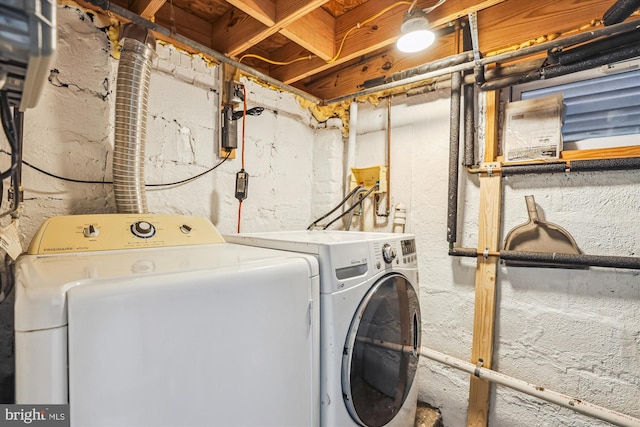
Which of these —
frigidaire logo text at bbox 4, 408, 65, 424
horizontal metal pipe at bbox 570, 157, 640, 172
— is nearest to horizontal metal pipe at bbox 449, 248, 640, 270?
horizontal metal pipe at bbox 570, 157, 640, 172

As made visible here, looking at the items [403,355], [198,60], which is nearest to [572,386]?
[403,355]

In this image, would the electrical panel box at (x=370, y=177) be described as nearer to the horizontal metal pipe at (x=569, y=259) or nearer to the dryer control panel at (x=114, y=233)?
the horizontal metal pipe at (x=569, y=259)

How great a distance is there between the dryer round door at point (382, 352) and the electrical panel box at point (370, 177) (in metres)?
0.78

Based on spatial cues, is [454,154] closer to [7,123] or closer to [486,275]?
[486,275]

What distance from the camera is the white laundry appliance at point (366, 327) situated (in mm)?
887

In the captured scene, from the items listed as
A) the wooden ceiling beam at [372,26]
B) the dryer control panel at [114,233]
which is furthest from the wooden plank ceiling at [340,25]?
the dryer control panel at [114,233]

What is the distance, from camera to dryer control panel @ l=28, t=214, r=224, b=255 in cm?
89

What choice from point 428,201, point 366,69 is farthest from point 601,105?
point 366,69

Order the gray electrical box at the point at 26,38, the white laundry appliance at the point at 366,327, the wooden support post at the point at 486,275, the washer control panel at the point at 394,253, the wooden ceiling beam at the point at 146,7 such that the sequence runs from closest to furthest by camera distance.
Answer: the gray electrical box at the point at 26,38
the white laundry appliance at the point at 366,327
the washer control panel at the point at 394,253
the wooden ceiling beam at the point at 146,7
the wooden support post at the point at 486,275

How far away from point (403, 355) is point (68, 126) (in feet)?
5.24

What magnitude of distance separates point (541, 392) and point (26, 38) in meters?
1.90

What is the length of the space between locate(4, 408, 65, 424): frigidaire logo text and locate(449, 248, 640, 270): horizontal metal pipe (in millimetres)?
1569

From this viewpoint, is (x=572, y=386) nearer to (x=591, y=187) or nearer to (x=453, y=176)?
(x=591, y=187)

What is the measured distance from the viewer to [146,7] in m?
1.22
